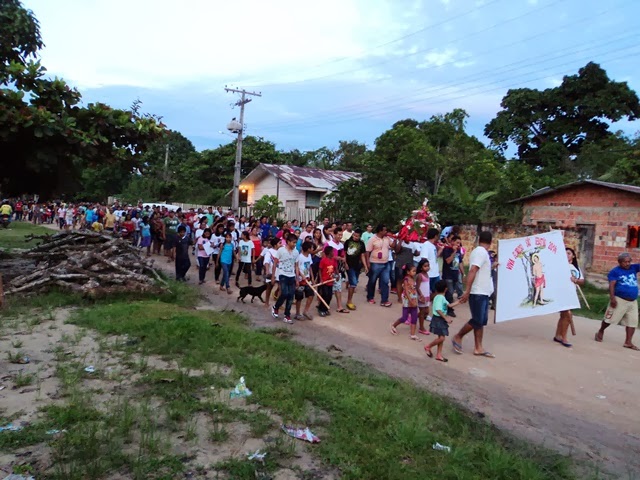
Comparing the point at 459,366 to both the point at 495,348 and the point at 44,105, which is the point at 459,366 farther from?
the point at 44,105

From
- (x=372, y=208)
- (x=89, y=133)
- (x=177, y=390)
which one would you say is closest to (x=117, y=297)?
(x=89, y=133)

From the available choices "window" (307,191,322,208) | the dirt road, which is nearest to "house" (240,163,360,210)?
"window" (307,191,322,208)

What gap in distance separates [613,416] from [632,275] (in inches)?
132

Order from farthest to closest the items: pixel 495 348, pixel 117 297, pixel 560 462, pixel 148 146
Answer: pixel 148 146 < pixel 117 297 < pixel 495 348 < pixel 560 462

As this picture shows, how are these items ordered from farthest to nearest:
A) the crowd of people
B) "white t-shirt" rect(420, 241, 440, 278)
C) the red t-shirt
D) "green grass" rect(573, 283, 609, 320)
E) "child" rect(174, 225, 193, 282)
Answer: "child" rect(174, 225, 193, 282) < "green grass" rect(573, 283, 609, 320) < "white t-shirt" rect(420, 241, 440, 278) < the red t-shirt < the crowd of people

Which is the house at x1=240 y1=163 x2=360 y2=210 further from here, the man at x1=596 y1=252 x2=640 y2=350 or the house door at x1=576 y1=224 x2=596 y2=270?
the man at x1=596 y1=252 x2=640 y2=350

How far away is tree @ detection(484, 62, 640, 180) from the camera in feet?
108

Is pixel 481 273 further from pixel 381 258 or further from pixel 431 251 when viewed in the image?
pixel 381 258

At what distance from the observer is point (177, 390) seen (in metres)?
4.69

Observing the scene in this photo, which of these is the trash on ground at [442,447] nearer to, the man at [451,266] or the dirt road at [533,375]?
the dirt road at [533,375]

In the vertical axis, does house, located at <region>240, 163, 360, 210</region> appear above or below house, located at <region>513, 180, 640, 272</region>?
above

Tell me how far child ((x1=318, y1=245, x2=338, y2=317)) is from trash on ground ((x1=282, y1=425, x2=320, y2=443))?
16.8ft

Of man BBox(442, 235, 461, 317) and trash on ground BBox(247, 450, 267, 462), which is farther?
man BBox(442, 235, 461, 317)

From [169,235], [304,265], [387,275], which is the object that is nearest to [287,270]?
[304,265]
